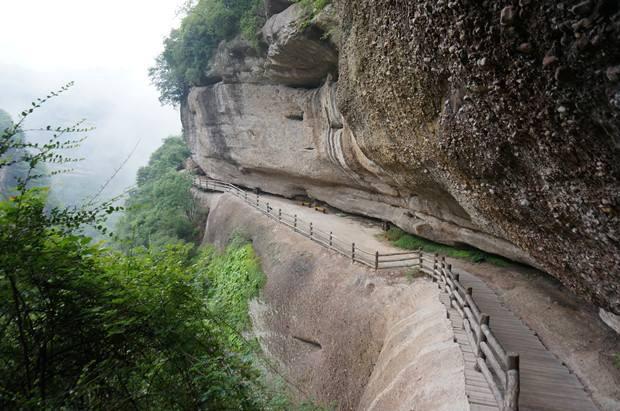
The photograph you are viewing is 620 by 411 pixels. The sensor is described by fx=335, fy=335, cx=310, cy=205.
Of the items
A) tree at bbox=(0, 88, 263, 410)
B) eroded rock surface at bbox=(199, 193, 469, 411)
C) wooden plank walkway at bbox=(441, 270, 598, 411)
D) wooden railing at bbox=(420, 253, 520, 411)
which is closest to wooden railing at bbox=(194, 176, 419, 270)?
eroded rock surface at bbox=(199, 193, 469, 411)

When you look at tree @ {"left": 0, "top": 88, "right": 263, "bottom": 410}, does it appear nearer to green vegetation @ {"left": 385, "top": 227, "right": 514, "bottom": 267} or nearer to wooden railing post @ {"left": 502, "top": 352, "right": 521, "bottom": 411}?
wooden railing post @ {"left": 502, "top": 352, "right": 521, "bottom": 411}

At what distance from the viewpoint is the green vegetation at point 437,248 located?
11.3 meters

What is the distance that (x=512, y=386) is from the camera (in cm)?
386

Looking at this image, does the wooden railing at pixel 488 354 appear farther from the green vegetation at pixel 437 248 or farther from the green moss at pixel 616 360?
the green vegetation at pixel 437 248

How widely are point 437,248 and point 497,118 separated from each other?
895 cm

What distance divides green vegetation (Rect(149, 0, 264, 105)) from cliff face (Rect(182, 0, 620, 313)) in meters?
5.22

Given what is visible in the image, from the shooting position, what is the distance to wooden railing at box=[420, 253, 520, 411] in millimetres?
3888

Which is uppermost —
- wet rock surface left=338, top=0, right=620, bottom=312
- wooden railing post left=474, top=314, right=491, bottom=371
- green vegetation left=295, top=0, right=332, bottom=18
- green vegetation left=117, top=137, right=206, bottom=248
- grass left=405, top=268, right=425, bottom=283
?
green vegetation left=295, top=0, right=332, bottom=18

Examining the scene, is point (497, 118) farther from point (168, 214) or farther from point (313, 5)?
point (168, 214)

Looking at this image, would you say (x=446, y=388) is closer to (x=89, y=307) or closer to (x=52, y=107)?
(x=89, y=307)

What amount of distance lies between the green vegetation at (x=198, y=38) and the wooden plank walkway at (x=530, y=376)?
16814mm

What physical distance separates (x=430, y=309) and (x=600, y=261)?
3793 mm

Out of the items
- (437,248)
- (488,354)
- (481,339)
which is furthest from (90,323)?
(437,248)

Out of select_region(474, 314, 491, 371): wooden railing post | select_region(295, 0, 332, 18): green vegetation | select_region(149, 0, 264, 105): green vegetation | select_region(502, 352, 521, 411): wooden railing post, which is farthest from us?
select_region(149, 0, 264, 105): green vegetation
